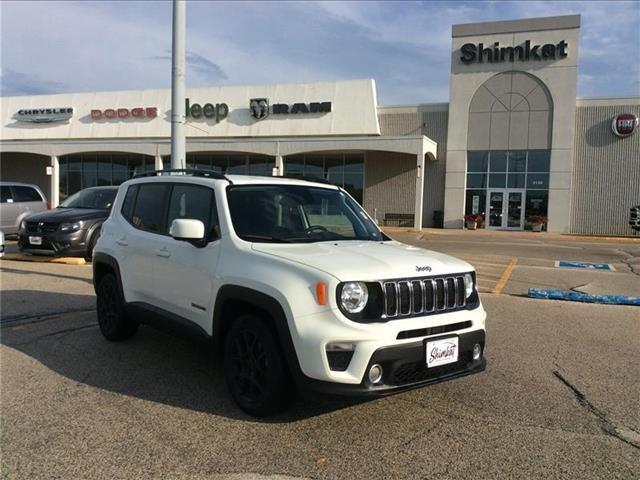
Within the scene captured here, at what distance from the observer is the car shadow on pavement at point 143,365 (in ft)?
13.9

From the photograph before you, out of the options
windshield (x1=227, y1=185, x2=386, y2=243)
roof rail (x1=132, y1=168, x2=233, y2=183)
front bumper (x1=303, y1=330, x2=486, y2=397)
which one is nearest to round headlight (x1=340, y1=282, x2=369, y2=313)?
front bumper (x1=303, y1=330, x2=486, y2=397)

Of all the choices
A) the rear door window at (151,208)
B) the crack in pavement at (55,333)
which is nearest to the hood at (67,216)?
the crack in pavement at (55,333)

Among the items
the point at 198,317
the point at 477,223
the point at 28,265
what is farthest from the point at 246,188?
the point at 477,223

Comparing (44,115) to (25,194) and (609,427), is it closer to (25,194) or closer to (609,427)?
(25,194)

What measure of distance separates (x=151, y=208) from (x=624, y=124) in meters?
29.4

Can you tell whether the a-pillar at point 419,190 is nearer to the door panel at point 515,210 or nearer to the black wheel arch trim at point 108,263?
the door panel at point 515,210

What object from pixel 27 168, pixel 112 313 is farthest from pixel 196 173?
pixel 27 168

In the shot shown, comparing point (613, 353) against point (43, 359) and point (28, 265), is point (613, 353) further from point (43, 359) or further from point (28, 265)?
point (28, 265)

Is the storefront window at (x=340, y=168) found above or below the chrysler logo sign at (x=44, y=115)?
below

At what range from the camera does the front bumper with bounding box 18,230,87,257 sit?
12125 millimetres

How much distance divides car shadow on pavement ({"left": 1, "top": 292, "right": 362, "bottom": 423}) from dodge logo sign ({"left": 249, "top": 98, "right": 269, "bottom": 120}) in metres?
27.3

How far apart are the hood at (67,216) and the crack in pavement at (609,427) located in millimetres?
10822

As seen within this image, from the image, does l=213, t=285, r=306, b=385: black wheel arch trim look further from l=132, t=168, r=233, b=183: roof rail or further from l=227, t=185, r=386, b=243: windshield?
l=132, t=168, r=233, b=183: roof rail

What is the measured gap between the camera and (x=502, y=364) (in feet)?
18.0
